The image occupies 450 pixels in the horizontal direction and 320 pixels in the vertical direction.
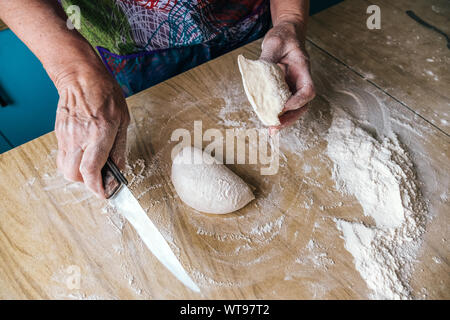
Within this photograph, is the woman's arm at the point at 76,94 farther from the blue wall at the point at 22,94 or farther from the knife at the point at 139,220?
the blue wall at the point at 22,94

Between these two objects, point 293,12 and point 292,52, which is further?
point 293,12

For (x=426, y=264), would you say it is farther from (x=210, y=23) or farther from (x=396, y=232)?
(x=210, y=23)

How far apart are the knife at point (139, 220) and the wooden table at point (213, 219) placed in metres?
0.02

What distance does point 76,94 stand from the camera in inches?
34.2

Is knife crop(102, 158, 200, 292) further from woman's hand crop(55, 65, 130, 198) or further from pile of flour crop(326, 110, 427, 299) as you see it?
pile of flour crop(326, 110, 427, 299)

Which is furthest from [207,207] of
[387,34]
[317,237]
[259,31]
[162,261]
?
[387,34]

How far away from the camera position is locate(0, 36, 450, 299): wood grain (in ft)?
2.63

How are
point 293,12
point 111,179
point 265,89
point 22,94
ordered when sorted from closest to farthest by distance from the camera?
point 111,179 → point 265,89 → point 293,12 → point 22,94

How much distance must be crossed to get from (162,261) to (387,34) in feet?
3.99

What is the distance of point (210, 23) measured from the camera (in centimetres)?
116

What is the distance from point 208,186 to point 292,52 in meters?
0.49

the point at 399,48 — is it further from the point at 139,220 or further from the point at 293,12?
the point at 139,220

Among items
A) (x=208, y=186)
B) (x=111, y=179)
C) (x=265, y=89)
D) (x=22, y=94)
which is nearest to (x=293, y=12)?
(x=265, y=89)

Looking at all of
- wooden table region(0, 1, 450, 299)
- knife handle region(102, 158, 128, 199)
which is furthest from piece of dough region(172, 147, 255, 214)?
knife handle region(102, 158, 128, 199)
